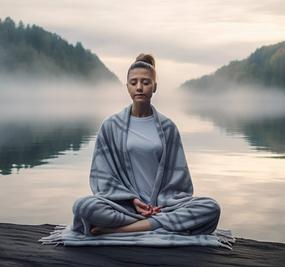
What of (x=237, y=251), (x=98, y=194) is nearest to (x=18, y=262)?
(x=98, y=194)

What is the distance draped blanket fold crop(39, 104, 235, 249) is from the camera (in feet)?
13.6

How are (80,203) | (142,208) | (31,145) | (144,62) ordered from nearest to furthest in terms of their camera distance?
(80,203) < (142,208) < (144,62) < (31,145)

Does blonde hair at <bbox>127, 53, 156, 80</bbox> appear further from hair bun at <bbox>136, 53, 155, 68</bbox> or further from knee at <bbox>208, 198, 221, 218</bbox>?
knee at <bbox>208, 198, 221, 218</bbox>

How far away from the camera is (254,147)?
59.7ft

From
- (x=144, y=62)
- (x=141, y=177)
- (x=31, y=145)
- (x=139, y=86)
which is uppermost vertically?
(x=144, y=62)

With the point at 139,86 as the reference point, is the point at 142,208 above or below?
below

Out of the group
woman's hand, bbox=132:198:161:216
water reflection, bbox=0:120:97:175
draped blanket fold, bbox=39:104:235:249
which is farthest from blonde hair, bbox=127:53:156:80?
water reflection, bbox=0:120:97:175

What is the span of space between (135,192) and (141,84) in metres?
0.59

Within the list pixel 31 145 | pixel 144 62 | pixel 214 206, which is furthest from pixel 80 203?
pixel 31 145

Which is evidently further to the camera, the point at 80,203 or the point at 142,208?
the point at 142,208

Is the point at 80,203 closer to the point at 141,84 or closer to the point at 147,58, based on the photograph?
the point at 141,84

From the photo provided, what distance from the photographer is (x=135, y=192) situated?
431 cm

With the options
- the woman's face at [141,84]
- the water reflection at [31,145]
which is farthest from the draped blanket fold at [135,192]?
the water reflection at [31,145]

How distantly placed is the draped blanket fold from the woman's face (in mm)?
125
